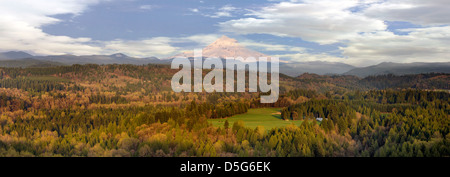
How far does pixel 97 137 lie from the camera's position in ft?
579
